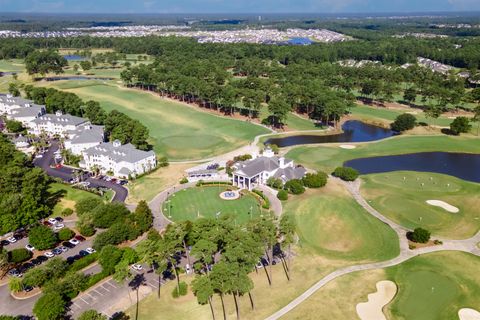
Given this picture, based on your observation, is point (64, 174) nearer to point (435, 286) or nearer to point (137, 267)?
point (137, 267)

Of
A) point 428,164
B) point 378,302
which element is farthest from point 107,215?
point 428,164

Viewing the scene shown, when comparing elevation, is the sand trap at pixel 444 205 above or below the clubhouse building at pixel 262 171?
below

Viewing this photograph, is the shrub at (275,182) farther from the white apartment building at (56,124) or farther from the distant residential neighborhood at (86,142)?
the white apartment building at (56,124)

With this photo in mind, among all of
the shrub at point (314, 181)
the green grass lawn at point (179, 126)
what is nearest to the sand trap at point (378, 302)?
the shrub at point (314, 181)

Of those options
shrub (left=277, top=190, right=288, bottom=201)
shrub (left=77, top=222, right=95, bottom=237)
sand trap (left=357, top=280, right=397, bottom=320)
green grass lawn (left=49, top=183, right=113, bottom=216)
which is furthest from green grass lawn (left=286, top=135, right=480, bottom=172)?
shrub (left=77, top=222, right=95, bottom=237)

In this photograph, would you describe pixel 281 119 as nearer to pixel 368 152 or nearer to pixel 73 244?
pixel 368 152

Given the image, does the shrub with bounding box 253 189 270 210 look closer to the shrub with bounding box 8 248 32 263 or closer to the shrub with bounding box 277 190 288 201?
the shrub with bounding box 277 190 288 201
